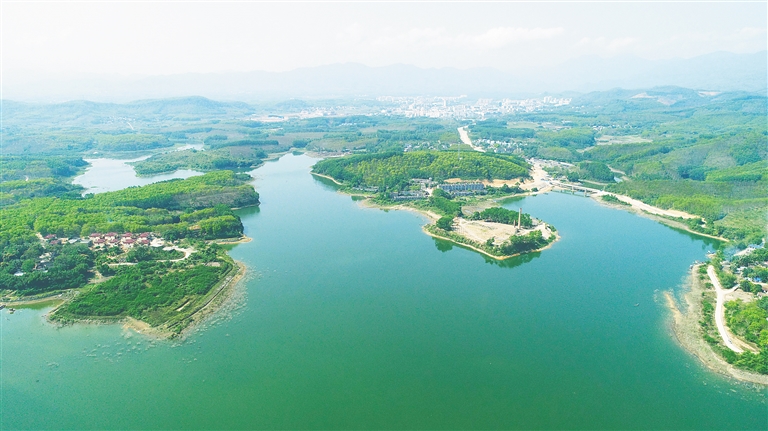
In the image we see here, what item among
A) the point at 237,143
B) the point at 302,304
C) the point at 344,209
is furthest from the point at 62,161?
the point at 302,304

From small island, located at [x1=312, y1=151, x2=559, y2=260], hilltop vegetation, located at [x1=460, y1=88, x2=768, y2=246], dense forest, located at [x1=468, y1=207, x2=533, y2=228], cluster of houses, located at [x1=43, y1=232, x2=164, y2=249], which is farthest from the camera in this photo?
hilltop vegetation, located at [x1=460, y1=88, x2=768, y2=246]

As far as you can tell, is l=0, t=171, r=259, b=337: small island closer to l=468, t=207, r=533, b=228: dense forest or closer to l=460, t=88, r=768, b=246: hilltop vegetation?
l=468, t=207, r=533, b=228: dense forest

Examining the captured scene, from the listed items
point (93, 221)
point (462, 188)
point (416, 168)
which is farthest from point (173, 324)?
point (416, 168)

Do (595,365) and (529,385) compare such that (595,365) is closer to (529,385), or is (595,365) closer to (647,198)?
(529,385)

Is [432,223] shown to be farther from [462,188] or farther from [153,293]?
[153,293]

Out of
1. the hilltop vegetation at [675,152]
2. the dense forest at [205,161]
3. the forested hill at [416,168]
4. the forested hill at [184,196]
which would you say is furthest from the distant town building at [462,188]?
the dense forest at [205,161]

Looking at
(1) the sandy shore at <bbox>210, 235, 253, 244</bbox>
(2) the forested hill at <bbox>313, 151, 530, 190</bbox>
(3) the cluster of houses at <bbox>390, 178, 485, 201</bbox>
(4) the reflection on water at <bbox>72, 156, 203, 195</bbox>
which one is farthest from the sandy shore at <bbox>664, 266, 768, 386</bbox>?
(4) the reflection on water at <bbox>72, 156, 203, 195</bbox>
